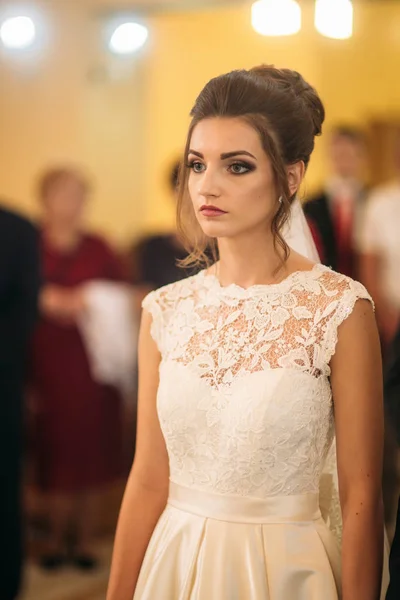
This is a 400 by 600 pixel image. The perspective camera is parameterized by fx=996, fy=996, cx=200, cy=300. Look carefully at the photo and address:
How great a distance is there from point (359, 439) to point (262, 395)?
0.63 ft

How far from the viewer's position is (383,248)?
518 cm

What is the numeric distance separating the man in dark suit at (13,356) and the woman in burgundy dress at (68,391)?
800 millimetres

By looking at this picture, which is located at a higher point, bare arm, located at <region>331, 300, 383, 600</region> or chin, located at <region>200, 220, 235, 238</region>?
chin, located at <region>200, 220, 235, 238</region>

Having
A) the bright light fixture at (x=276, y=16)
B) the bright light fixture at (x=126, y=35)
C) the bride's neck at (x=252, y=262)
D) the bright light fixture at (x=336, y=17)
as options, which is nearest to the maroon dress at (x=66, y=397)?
the bright light fixture at (x=126, y=35)

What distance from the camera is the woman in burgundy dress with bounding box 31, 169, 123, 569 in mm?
4684

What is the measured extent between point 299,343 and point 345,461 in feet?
0.76

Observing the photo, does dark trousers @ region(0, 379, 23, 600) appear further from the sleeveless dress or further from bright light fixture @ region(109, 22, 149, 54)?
the sleeveless dress

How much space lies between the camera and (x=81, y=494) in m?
4.77

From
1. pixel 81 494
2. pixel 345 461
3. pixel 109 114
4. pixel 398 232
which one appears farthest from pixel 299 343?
pixel 109 114

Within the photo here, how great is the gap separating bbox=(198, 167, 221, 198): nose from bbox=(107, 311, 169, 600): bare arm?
1.22ft

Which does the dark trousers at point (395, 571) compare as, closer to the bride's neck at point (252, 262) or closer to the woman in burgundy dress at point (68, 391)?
the bride's neck at point (252, 262)

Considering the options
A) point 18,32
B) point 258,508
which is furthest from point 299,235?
point 18,32

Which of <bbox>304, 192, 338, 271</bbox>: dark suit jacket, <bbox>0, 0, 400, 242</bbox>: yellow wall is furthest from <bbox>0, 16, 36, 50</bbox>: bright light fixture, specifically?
<bbox>0, 0, 400, 242</bbox>: yellow wall

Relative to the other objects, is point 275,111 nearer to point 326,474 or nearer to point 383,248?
point 326,474
